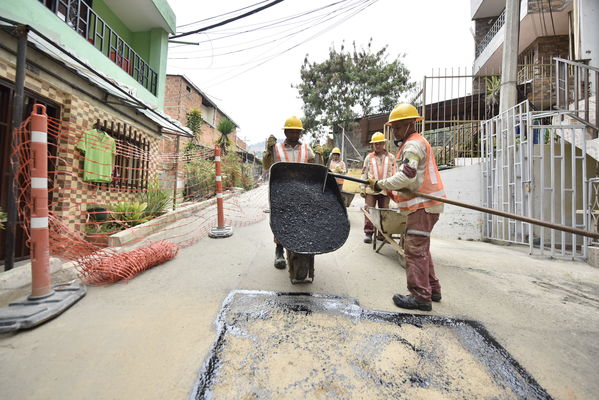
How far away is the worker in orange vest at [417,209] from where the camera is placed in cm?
230

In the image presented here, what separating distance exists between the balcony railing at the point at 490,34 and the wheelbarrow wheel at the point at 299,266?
1654cm

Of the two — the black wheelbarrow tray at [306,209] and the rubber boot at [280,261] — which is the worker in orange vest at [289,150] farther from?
the black wheelbarrow tray at [306,209]

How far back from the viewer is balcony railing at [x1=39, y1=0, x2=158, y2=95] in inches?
215

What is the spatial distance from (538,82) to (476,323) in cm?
1066

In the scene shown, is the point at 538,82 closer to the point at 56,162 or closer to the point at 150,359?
the point at 150,359

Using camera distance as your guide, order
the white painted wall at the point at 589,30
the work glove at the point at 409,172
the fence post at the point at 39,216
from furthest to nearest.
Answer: the white painted wall at the point at 589,30
the work glove at the point at 409,172
the fence post at the point at 39,216

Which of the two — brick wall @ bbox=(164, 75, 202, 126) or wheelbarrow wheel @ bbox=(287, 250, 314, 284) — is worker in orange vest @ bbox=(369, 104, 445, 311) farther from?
brick wall @ bbox=(164, 75, 202, 126)

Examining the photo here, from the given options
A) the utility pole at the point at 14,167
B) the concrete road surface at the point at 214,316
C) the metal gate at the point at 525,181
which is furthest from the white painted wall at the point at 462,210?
the utility pole at the point at 14,167

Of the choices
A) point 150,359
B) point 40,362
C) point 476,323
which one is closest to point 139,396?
point 150,359

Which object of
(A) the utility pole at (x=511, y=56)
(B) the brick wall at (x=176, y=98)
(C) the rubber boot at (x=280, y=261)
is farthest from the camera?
(B) the brick wall at (x=176, y=98)

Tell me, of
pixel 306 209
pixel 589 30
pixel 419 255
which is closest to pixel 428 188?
pixel 419 255

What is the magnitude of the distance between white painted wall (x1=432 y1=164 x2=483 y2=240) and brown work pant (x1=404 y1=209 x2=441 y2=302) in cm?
431

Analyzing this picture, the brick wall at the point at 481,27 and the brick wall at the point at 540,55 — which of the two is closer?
the brick wall at the point at 540,55

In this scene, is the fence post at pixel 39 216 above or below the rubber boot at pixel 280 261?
above
